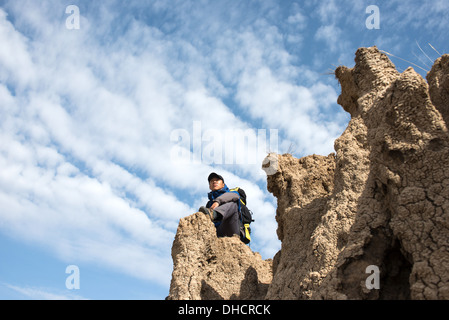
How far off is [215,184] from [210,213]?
4.01 ft

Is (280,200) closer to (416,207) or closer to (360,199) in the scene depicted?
(360,199)

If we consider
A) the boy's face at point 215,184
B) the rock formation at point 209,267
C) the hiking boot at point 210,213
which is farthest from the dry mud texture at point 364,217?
the boy's face at point 215,184

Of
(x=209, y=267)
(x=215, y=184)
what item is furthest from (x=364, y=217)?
(x=215, y=184)

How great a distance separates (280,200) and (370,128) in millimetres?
2044

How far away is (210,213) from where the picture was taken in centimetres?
581

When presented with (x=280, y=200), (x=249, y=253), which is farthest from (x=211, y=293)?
(x=280, y=200)

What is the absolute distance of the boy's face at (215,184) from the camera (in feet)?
22.8

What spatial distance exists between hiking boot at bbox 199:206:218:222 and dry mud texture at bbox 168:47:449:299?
0.18 metres

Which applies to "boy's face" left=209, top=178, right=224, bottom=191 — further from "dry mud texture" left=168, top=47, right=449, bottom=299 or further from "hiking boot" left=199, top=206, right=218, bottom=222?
"dry mud texture" left=168, top=47, right=449, bottom=299

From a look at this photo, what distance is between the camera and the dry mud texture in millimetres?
3354

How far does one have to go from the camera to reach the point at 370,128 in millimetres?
4102

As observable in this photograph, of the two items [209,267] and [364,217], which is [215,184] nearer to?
[209,267]
